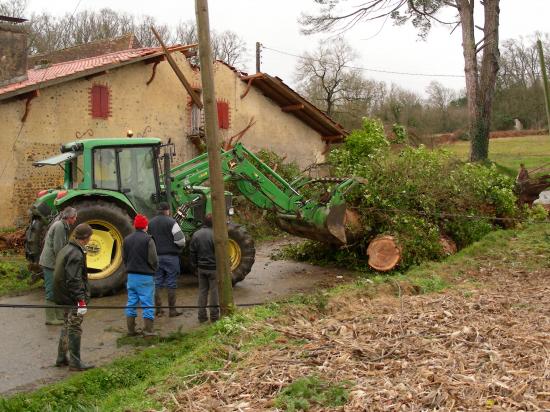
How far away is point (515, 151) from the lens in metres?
37.2

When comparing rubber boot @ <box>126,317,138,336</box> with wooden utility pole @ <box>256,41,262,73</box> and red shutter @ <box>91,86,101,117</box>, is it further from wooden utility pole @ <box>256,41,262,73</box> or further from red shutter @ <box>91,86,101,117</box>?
wooden utility pole @ <box>256,41,262,73</box>

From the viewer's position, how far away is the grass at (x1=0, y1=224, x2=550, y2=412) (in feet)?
17.4

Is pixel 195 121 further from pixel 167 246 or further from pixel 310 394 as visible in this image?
pixel 310 394

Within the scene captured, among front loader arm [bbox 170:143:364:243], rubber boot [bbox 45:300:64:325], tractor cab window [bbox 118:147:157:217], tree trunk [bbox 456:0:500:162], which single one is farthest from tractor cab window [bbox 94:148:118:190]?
tree trunk [bbox 456:0:500:162]

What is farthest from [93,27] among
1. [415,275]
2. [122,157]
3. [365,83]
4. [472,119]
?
[415,275]

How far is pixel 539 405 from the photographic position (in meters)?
4.66

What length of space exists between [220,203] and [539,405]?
4.61 meters

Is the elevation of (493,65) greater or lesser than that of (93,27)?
lesser

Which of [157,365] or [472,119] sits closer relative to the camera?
[157,365]

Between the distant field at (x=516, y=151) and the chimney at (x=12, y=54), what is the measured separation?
1838cm

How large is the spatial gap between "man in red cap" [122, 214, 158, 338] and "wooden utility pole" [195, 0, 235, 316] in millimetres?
1058

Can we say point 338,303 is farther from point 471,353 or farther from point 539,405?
point 539,405

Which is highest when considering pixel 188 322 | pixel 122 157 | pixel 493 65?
pixel 493 65

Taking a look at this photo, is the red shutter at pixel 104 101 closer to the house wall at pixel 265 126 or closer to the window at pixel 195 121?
the window at pixel 195 121
